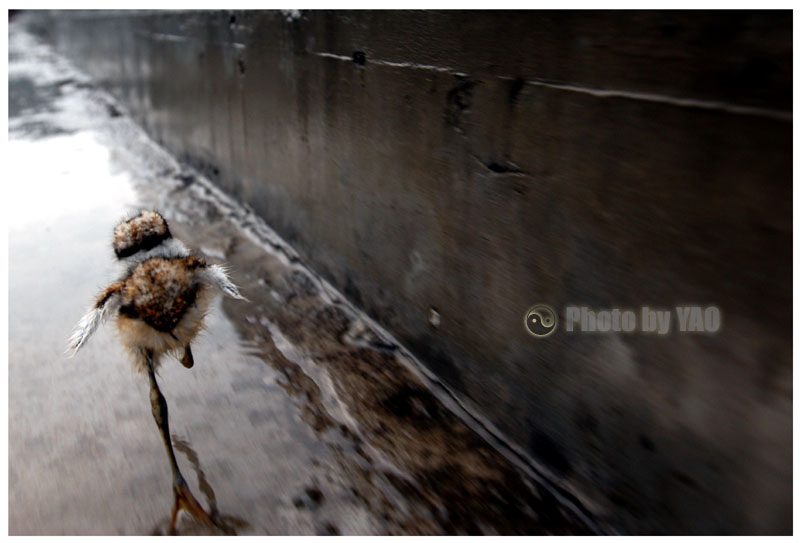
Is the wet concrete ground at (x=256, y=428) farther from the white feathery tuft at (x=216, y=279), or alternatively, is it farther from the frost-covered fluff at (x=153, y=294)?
the white feathery tuft at (x=216, y=279)

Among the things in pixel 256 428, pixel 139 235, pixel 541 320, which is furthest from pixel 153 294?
pixel 541 320

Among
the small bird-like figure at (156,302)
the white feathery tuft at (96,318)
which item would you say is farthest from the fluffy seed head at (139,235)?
the white feathery tuft at (96,318)

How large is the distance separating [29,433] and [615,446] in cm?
268

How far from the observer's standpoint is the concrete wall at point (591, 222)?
211 cm

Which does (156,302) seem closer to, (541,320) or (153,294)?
(153,294)

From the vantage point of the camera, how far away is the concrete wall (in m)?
2.11

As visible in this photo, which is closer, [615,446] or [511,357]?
[615,446]

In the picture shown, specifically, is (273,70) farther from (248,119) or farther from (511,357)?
(511,357)

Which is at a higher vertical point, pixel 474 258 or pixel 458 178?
pixel 458 178

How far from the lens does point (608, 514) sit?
2.79 metres

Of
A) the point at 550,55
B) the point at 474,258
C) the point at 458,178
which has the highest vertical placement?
the point at 550,55

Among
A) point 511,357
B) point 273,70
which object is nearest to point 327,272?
point 273,70

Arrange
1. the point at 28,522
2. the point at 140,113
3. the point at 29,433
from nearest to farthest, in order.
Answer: the point at 28,522 → the point at 29,433 → the point at 140,113

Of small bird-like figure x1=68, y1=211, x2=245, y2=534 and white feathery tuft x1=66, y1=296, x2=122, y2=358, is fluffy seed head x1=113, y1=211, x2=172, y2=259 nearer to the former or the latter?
small bird-like figure x1=68, y1=211, x2=245, y2=534
